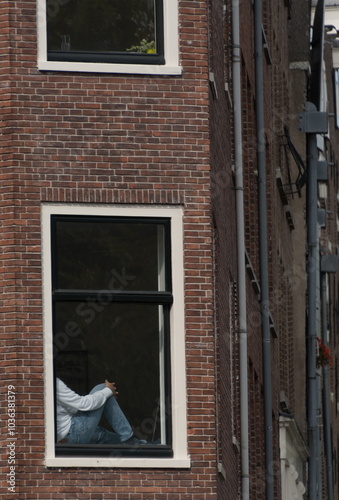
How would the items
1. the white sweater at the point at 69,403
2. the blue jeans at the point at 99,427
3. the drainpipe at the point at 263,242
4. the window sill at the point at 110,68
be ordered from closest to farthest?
1. the white sweater at the point at 69,403
2. the blue jeans at the point at 99,427
3. the window sill at the point at 110,68
4. the drainpipe at the point at 263,242

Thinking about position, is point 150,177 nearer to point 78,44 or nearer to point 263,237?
point 78,44

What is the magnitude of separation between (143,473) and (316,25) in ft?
60.2

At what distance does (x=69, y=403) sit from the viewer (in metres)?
20.4

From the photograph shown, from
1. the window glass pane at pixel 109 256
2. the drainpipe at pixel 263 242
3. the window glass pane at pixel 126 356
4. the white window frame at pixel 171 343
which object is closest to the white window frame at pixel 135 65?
the white window frame at pixel 171 343

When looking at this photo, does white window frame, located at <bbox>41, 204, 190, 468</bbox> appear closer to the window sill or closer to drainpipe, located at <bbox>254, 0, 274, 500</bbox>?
the window sill

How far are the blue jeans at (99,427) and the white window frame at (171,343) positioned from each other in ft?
0.96

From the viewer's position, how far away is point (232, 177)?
24.9 metres

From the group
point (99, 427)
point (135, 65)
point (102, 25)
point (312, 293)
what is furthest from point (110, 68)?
point (312, 293)

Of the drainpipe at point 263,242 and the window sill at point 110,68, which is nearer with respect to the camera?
the window sill at point 110,68

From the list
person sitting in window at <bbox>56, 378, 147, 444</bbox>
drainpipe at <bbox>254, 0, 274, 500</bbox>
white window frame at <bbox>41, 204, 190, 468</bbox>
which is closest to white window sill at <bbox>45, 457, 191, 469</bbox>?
white window frame at <bbox>41, 204, 190, 468</bbox>

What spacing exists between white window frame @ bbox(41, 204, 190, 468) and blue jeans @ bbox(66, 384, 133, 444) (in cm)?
29

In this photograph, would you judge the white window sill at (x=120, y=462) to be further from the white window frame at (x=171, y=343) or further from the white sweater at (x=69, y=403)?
the white sweater at (x=69, y=403)

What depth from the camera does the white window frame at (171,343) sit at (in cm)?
2009

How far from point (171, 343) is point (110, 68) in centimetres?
304
